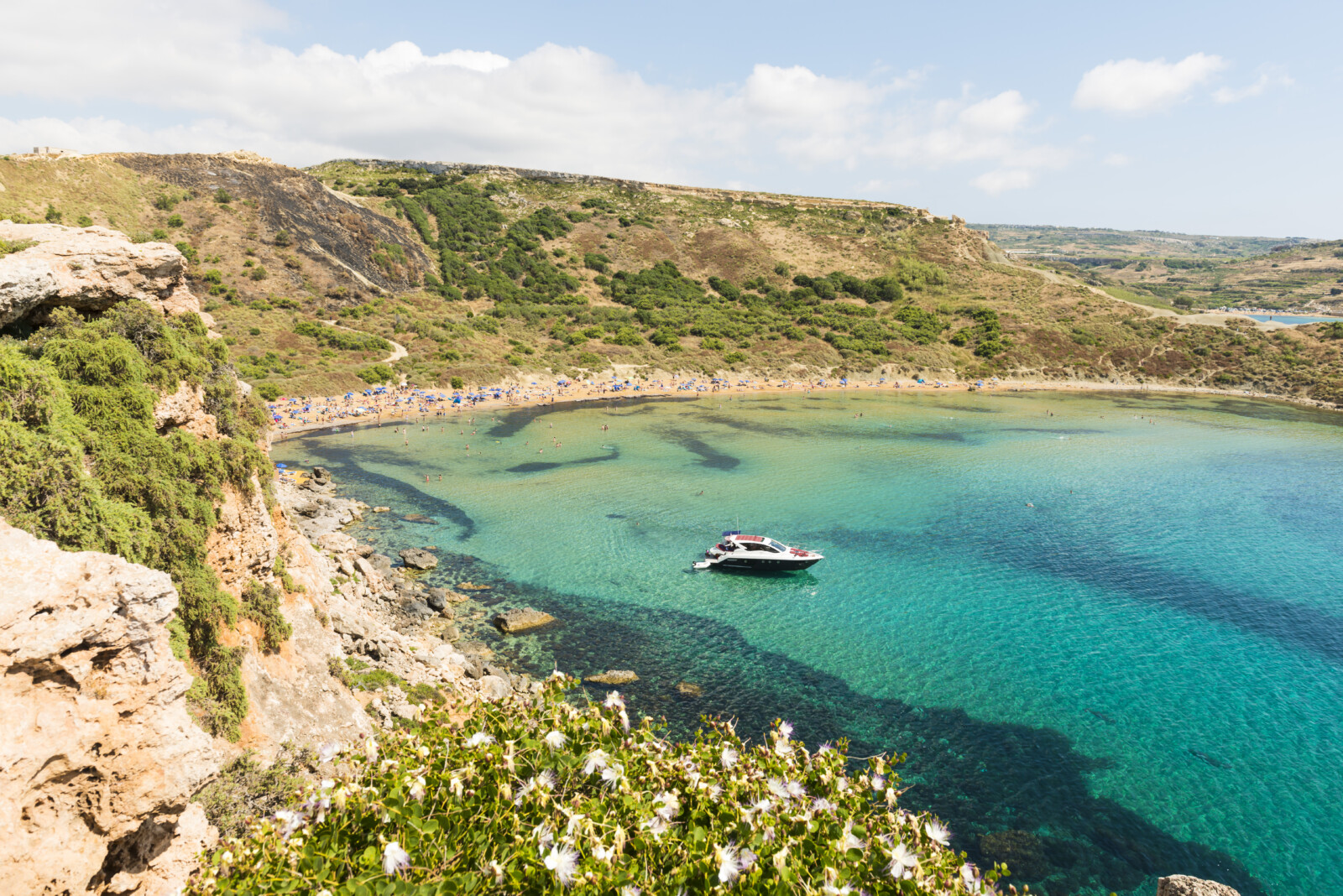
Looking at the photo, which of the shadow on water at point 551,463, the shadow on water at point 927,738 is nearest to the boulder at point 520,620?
the shadow on water at point 927,738

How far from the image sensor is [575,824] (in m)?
6.03

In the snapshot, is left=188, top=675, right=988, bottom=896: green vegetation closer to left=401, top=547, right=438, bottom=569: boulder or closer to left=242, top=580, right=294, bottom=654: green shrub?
left=242, top=580, right=294, bottom=654: green shrub

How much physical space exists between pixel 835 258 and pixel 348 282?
9452cm

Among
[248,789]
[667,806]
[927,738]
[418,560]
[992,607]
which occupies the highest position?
[667,806]

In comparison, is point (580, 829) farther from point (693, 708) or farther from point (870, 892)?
point (693, 708)

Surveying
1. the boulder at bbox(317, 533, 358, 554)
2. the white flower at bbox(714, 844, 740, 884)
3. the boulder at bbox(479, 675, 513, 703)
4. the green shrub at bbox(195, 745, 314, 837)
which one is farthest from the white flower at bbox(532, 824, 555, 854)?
the boulder at bbox(317, 533, 358, 554)

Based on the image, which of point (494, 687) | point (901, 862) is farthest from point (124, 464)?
point (901, 862)

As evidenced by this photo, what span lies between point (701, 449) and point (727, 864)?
178 ft

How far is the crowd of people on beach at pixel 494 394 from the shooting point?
6688cm

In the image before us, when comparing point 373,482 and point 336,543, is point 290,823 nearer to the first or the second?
point 336,543

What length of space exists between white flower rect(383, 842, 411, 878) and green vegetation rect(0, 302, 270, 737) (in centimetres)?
890

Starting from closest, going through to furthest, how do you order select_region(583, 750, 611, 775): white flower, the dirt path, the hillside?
1. select_region(583, 750, 611, 775): white flower
2. the dirt path
3. the hillside

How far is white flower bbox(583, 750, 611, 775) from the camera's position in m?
6.93

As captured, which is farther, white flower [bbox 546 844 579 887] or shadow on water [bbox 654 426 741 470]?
shadow on water [bbox 654 426 741 470]
